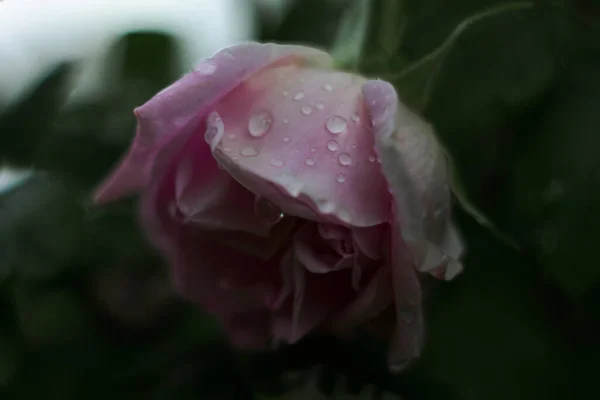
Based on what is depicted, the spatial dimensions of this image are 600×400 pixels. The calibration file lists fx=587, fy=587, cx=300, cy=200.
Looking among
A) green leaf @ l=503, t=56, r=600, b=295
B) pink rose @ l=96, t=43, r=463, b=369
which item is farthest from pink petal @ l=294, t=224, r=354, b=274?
green leaf @ l=503, t=56, r=600, b=295

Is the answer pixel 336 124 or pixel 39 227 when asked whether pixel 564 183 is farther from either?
pixel 39 227

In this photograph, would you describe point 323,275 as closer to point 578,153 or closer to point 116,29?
point 578,153

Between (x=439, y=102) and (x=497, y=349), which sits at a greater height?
(x=439, y=102)

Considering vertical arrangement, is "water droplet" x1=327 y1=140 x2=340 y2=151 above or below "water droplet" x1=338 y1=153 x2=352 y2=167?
above

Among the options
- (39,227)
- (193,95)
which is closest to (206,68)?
(193,95)

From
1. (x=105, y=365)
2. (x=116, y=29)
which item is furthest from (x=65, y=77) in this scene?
(x=105, y=365)

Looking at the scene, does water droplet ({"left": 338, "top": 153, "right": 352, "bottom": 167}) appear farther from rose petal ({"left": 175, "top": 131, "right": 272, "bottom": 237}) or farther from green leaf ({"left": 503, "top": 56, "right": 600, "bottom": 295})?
green leaf ({"left": 503, "top": 56, "right": 600, "bottom": 295})

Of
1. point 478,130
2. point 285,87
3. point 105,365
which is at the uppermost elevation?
point 285,87
